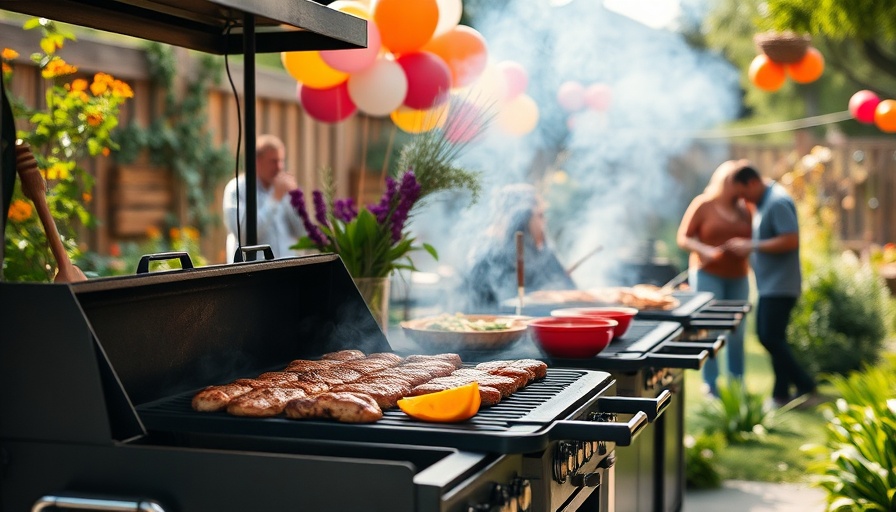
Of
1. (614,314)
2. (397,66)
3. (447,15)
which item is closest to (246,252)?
(614,314)

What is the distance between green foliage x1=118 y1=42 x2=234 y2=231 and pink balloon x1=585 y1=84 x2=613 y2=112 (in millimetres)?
2836

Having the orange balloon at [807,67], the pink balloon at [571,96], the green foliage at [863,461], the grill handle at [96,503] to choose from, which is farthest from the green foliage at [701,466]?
the grill handle at [96,503]

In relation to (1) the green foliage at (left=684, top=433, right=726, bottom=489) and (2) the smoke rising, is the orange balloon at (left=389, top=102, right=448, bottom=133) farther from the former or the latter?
(1) the green foliage at (left=684, top=433, right=726, bottom=489)

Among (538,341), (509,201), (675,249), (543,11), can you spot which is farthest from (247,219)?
(675,249)

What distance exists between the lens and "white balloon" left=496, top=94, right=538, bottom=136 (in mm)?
5535

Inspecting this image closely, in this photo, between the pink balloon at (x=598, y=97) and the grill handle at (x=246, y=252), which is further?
the pink balloon at (x=598, y=97)

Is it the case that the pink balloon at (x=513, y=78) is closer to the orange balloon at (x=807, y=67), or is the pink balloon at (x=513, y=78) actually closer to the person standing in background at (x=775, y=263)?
the person standing in background at (x=775, y=263)

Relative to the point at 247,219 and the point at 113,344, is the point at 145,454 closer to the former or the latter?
the point at 113,344

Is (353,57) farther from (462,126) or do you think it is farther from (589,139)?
(589,139)

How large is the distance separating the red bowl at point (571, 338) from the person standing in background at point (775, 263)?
3891 millimetres

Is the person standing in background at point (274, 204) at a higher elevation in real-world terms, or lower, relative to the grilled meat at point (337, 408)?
higher

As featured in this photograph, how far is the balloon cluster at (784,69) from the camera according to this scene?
7098 millimetres

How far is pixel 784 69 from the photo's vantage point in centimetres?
731

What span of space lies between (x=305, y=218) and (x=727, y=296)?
4.20 m
